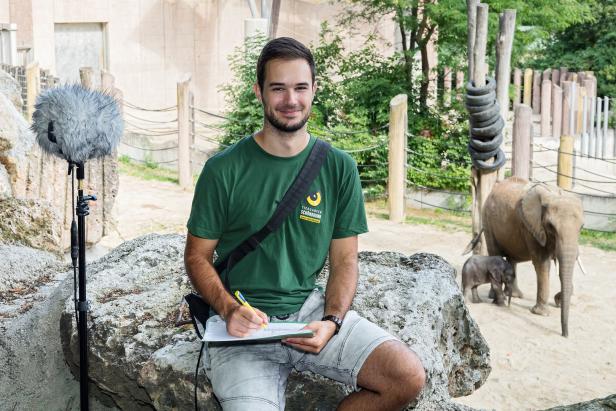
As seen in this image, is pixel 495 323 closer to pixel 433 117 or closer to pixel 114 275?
pixel 114 275

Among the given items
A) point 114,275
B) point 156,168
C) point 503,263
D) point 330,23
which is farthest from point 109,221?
point 330,23

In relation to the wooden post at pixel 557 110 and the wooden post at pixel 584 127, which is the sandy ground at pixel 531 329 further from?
the wooden post at pixel 557 110

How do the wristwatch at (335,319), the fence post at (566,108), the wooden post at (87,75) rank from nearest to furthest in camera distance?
the wristwatch at (335,319)
the wooden post at (87,75)
the fence post at (566,108)

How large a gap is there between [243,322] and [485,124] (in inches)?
262

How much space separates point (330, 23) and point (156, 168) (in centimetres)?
750

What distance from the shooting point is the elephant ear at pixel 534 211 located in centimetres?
783

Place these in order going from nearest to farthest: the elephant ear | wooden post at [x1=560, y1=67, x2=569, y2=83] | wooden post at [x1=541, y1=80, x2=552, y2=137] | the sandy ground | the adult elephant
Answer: the sandy ground → the adult elephant → the elephant ear → wooden post at [x1=541, y1=80, x2=552, y2=137] → wooden post at [x1=560, y1=67, x2=569, y2=83]

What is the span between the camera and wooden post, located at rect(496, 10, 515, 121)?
9.25 m

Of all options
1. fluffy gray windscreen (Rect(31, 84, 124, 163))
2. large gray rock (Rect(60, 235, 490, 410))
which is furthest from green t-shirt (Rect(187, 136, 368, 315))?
fluffy gray windscreen (Rect(31, 84, 124, 163))

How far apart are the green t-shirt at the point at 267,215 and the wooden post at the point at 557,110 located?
50.0 ft

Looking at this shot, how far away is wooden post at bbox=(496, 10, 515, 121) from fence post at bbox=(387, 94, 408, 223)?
6.42 ft

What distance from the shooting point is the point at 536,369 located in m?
6.50

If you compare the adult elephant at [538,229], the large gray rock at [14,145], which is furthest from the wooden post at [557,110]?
the large gray rock at [14,145]

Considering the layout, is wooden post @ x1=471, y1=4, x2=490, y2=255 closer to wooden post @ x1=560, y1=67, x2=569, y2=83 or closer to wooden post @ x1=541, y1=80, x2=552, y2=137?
wooden post @ x1=541, y1=80, x2=552, y2=137
